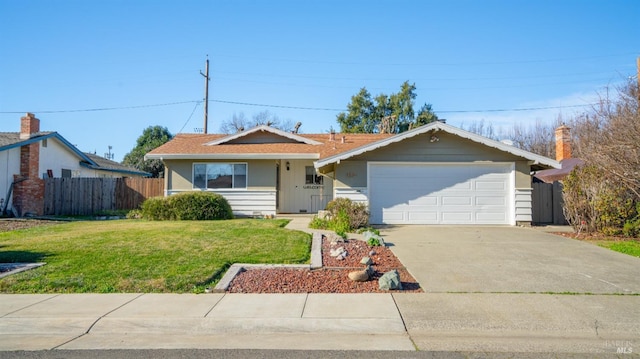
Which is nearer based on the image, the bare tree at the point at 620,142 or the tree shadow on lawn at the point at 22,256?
the tree shadow on lawn at the point at 22,256

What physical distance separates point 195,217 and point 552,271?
457 inches

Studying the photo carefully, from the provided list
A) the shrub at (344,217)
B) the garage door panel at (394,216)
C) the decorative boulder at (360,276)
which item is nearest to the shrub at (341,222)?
the shrub at (344,217)

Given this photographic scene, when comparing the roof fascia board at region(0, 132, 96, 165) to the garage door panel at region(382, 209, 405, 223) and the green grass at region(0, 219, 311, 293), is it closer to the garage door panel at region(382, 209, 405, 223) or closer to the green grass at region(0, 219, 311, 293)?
the green grass at region(0, 219, 311, 293)

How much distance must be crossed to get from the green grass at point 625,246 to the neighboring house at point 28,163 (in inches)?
852

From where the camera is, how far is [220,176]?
56.7 ft

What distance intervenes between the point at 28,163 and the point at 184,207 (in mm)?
9132

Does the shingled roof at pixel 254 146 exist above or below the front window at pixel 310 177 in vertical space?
above

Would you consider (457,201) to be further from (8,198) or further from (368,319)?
(8,198)

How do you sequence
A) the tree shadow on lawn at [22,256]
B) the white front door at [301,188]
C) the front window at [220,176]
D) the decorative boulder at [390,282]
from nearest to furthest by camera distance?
the decorative boulder at [390,282], the tree shadow on lawn at [22,256], the front window at [220,176], the white front door at [301,188]

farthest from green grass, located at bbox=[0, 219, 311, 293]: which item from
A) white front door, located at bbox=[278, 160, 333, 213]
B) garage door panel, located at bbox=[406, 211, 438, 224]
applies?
white front door, located at bbox=[278, 160, 333, 213]

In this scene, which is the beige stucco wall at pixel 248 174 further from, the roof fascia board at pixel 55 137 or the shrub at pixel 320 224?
the roof fascia board at pixel 55 137

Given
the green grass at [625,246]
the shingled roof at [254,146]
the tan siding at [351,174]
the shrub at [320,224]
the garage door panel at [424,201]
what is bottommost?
the green grass at [625,246]

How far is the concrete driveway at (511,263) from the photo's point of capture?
657cm

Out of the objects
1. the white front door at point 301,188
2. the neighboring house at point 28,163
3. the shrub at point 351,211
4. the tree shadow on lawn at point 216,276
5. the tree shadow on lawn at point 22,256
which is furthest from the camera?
the white front door at point 301,188
